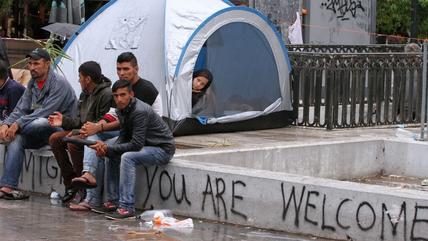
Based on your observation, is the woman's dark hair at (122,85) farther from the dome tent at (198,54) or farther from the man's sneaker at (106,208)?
the dome tent at (198,54)

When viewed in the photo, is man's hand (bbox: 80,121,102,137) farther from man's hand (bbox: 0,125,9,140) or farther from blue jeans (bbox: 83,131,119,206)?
man's hand (bbox: 0,125,9,140)

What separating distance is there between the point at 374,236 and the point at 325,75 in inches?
246

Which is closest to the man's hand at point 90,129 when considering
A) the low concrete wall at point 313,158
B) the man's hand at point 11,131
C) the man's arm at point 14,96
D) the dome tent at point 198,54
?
the low concrete wall at point 313,158

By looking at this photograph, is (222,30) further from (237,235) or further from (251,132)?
(237,235)

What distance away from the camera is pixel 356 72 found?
1451cm

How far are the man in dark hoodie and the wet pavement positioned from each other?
63 centimetres

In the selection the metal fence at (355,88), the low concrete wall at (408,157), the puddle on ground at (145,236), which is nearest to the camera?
the puddle on ground at (145,236)

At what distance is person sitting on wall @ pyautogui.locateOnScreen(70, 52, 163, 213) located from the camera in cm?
978

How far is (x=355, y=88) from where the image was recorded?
47.6 feet

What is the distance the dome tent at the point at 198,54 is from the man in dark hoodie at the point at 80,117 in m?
2.82

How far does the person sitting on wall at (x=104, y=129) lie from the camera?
32.1 feet

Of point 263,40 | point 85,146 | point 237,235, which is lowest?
point 237,235

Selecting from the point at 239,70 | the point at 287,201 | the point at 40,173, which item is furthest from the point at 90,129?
the point at 239,70

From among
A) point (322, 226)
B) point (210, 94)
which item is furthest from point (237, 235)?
point (210, 94)
